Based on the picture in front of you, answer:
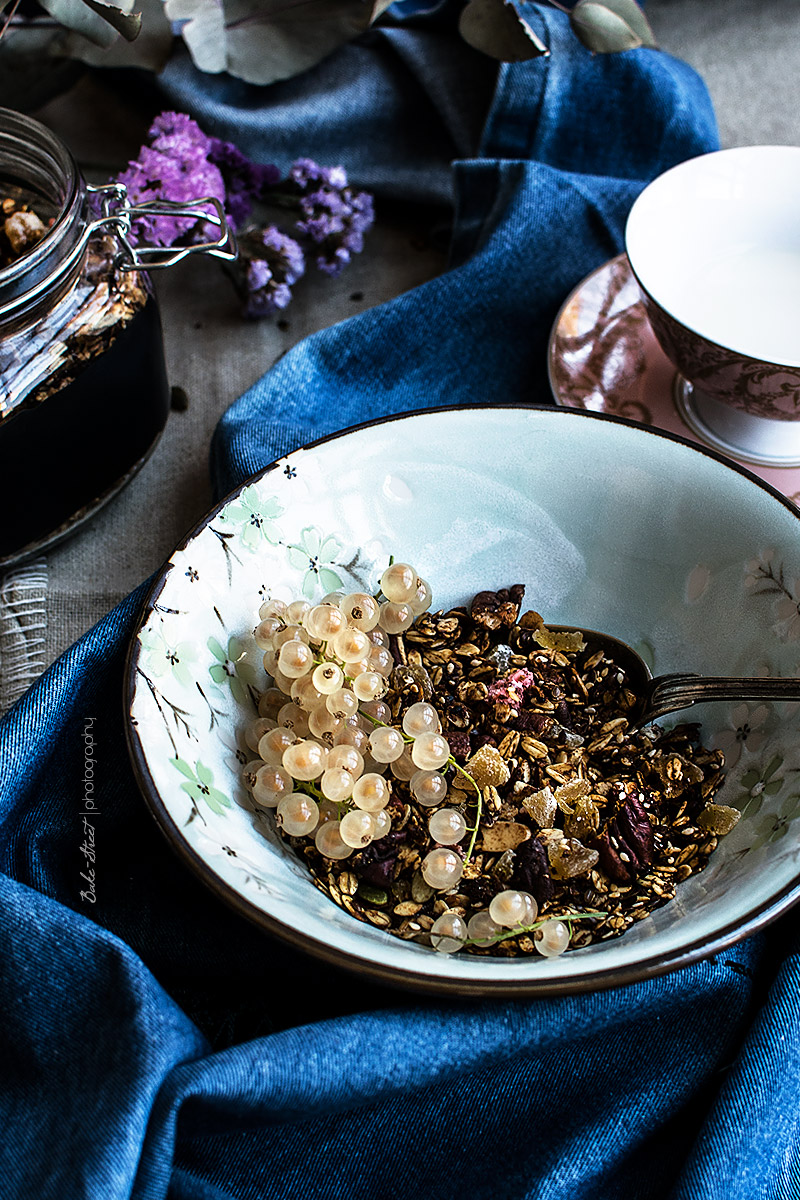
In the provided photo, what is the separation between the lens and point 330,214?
92cm

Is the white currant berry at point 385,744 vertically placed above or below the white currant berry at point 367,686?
below

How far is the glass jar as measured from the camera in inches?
25.2

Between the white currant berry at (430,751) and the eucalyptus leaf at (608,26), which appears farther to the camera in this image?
the eucalyptus leaf at (608,26)

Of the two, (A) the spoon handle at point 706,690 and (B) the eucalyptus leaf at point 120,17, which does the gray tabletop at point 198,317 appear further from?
(A) the spoon handle at point 706,690

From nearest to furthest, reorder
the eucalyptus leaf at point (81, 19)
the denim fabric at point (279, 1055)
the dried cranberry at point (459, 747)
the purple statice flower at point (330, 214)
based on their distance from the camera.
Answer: the denim fabric at point (279, 1055), the dried cranberry at point (459, 747), the eucalyptus leaf at point (81, 19), the purple statice flower at point (330, 214)

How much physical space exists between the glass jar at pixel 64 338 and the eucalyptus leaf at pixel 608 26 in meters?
0.35

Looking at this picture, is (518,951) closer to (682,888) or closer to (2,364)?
(682,888)

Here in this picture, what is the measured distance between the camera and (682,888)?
53 cm

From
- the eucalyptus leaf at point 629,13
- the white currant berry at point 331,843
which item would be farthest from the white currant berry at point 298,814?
the eucalyptus leaf at point 629,13

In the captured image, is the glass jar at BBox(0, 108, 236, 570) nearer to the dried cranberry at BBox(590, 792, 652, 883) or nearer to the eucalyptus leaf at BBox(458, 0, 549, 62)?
the eucalyptus leaf at BBox(458, 0, 549, 62)

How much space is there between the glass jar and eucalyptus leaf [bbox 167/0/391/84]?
0.26m

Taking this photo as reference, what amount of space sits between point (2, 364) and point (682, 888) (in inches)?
18.6

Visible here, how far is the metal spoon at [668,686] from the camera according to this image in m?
0.55

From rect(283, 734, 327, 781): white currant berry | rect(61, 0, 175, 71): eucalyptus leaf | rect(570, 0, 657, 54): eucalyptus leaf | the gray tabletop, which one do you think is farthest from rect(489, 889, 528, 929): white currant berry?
rect(61, 0, 175, 71): eucalyptus leaf
